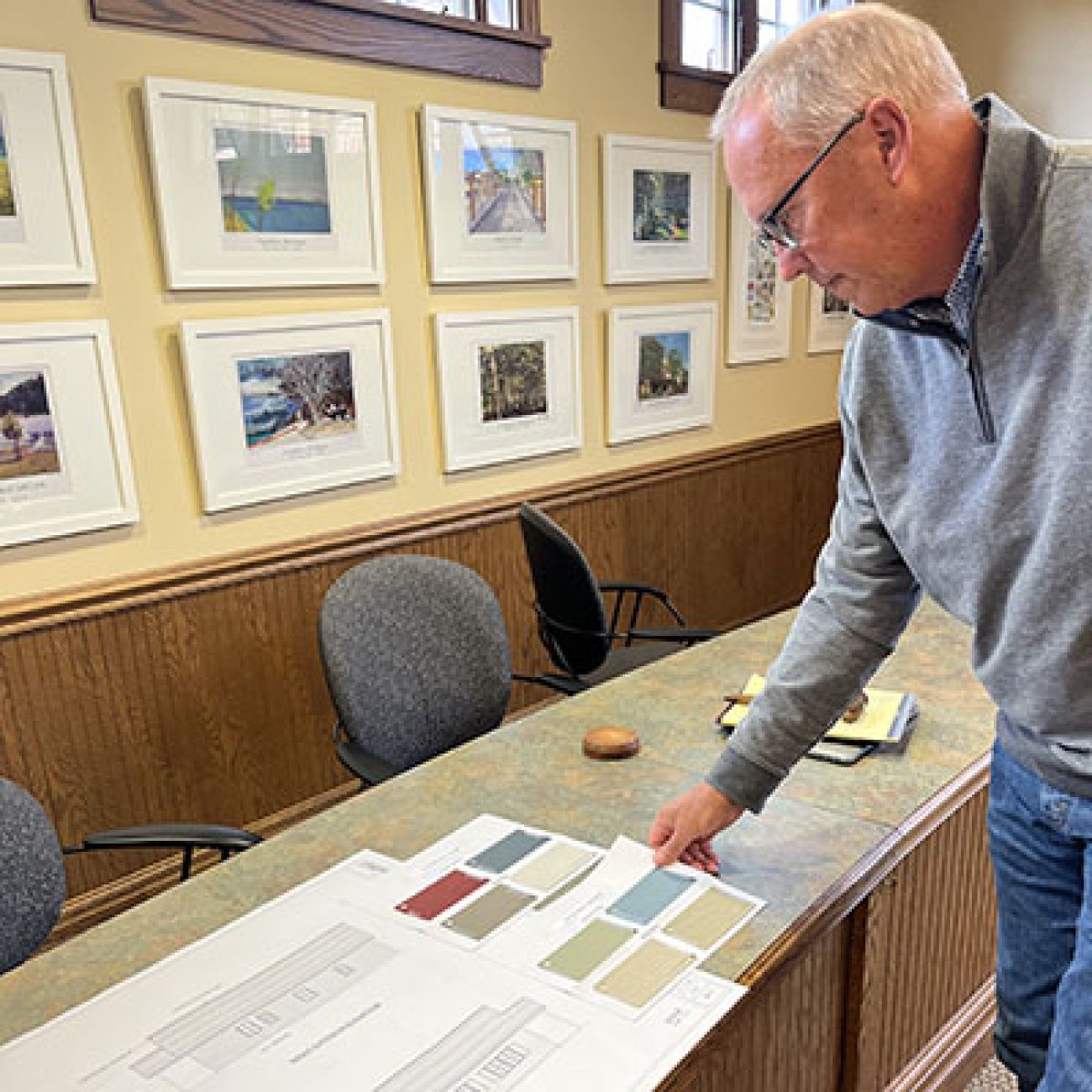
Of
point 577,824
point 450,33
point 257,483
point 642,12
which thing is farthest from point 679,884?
point 642,12

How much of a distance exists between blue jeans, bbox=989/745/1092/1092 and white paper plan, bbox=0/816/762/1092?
31cm

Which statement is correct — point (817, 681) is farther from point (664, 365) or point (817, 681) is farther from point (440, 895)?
point (664, 365)

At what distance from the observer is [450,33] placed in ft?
8.61

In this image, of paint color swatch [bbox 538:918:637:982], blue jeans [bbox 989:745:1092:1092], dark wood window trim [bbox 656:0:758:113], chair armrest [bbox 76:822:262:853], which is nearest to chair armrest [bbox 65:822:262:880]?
chair armrest [bbox 76:822:262:853]

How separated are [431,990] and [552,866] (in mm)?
251

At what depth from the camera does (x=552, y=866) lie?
1.20m

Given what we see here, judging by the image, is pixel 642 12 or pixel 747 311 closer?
pixel 642 12

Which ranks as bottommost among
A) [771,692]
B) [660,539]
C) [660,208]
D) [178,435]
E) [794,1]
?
[660,539]

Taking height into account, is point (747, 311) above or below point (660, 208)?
below

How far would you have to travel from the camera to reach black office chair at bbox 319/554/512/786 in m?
1.90

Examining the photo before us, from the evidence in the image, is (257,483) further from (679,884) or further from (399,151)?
(679,884)

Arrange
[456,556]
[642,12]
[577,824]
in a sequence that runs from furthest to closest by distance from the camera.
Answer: [642,12] → [456,556] → [577,824]

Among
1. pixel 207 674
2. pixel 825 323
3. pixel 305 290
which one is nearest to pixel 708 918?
pixel 207 674

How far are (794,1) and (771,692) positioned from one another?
150 inches
